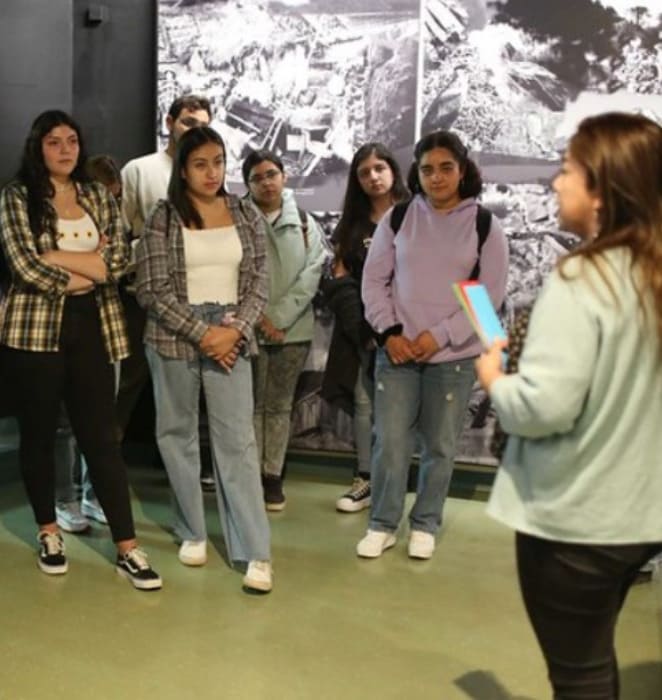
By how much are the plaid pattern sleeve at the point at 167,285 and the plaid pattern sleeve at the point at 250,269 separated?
17 centimetres

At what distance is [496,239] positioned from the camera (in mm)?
3564

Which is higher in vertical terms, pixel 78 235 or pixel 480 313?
pixel 480 313

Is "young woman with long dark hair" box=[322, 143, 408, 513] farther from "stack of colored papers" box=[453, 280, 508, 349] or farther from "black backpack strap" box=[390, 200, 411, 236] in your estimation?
"stack of colored papers" box=[453, 280, 508, 349]

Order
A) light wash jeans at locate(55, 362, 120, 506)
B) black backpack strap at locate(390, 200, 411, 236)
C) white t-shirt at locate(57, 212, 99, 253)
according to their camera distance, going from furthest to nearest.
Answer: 1. light wash jeans at locate(55, 362, 120, 506)
2. black backpack strap at locate(390, 200, 411, 236)
3. white t-shirt at locate(57, 212, 99, 253)

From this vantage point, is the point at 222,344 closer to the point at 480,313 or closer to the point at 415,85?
the point at 480,313

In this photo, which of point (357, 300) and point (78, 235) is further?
point (357, 300)

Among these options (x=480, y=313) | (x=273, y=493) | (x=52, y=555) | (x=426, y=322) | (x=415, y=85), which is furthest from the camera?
(x=415, y=85)

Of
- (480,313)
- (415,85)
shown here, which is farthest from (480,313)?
(415,85)

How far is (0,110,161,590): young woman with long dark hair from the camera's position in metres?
3.27

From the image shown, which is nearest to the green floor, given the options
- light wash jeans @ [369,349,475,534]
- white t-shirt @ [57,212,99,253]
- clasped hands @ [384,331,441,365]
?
light wash jeans @ [369,349,475,534]

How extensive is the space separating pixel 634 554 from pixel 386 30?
11.2 feet

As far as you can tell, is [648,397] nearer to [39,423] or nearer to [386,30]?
[39,423]

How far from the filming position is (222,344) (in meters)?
3.28

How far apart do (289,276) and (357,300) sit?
12.3 inches
